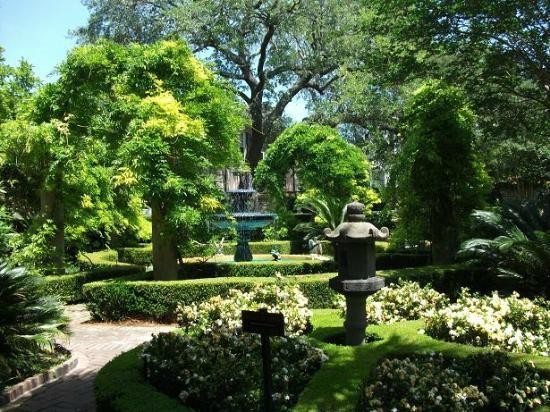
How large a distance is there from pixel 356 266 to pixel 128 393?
2.84 metres

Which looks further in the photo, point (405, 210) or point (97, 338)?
point (405, 210)

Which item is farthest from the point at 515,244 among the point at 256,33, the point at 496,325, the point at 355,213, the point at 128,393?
the point at 256,33

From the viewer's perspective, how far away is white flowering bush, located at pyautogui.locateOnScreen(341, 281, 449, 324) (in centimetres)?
782

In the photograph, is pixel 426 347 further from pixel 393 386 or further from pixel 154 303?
pixel 154 303

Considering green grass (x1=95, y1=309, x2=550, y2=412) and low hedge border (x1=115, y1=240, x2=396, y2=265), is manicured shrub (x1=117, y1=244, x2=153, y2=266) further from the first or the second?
green grass (x1=95, y1=309, x2=550, y2=412)

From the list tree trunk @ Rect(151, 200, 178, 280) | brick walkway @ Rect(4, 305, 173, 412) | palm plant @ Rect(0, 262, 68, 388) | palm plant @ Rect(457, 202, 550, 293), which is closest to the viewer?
brick walkway @ Rect(4, 305, 173, 412)

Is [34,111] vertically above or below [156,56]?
below

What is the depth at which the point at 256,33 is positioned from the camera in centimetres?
2892

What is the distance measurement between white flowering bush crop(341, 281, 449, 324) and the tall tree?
1847 centimetres

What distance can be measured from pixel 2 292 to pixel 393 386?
4.91m

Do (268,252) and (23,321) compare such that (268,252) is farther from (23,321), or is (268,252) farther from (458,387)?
(458,387)

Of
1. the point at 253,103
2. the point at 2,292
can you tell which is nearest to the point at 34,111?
the point at 2,292

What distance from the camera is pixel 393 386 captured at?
15.8 feet

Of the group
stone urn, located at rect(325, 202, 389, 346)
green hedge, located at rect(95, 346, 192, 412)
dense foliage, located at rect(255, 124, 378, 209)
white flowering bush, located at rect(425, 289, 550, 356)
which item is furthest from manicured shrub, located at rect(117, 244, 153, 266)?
white flowering bush, located at rect(425, 289, 550, 356)
